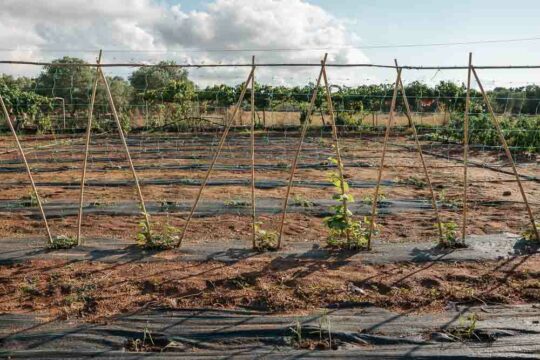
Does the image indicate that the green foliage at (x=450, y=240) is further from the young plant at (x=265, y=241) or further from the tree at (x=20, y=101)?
the tree at (x=20, y=101)

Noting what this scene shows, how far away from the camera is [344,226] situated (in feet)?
17.9

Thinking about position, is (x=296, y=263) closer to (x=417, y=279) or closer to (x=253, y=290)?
(x=253, y=290)

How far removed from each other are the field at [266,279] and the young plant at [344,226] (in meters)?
0.19

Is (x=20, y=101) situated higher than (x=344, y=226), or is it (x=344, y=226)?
(x=20, y=101)

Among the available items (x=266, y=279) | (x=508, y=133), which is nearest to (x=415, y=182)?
(x=266, y=279)

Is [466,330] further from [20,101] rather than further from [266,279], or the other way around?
[20,101]

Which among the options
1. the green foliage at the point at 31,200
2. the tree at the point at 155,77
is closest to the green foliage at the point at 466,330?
the green foliage at the point at 31,200

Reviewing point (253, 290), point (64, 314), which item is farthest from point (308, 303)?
point (64, 314)

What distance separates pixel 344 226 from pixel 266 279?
1.18 meters

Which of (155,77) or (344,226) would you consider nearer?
(344,226)

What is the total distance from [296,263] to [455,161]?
986cm

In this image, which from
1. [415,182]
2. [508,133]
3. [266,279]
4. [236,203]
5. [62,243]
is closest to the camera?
[266,279]

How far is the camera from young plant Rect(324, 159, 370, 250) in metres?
5.41

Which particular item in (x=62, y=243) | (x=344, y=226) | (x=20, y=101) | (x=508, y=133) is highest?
(x=20, y=101)
